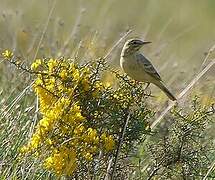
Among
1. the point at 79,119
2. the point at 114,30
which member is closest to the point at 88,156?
the point at 79,119

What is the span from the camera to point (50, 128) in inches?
170

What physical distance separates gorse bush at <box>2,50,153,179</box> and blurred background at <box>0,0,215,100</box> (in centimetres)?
95

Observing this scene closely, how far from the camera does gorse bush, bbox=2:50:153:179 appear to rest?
4.34m

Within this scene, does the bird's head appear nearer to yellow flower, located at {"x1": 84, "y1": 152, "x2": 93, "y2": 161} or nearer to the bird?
the bird

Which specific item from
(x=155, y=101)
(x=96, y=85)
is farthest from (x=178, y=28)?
(x=96, y=85)

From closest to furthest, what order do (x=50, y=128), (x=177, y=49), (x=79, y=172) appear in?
(x=50, y=128)
(x=79, y=172)
(x=177, y=49)

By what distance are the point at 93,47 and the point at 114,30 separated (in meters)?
3.48

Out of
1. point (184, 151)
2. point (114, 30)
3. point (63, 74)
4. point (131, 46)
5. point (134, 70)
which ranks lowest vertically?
point (184, 151)

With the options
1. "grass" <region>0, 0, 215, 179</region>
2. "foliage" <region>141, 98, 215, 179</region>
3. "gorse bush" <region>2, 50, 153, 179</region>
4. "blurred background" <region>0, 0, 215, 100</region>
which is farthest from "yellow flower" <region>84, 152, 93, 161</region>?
"blurred background" <region>0, 0, 215, 100</region>

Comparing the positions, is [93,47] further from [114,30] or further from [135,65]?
[114,30]

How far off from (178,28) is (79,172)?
27.2 feet

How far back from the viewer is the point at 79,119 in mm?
4355

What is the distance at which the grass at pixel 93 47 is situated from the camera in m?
4.96

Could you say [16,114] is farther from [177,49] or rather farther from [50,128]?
[177,49]
